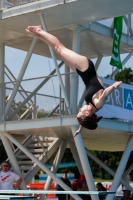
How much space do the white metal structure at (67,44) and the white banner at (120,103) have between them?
266 millimetres

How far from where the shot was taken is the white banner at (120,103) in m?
17.1

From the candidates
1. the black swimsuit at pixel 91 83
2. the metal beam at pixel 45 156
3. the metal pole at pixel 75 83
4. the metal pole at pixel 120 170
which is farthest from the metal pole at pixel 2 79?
the black swimsuit at pixel 91 83

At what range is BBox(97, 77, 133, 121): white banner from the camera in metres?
17.1

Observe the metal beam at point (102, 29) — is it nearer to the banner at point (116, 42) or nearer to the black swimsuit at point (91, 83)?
the banner at point (116, 42)

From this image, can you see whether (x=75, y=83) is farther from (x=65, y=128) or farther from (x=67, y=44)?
(x=67, y=44)

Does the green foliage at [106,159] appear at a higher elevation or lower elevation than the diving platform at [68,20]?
lower

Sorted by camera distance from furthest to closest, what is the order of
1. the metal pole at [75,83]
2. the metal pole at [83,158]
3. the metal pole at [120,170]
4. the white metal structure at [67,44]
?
the metal pole at [120,170], the metal pole at [75,83], the metal pole at [83,158], the white metal structure at [67,44]

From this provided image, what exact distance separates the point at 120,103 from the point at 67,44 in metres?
3.64

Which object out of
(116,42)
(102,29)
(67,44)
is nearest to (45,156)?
(67,44)

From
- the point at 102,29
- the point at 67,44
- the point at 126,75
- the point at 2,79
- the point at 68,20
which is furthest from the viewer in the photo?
the point at 126,75

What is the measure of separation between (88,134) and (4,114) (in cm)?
299

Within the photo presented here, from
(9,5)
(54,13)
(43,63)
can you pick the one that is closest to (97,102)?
(54,13)

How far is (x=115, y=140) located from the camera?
21125mm

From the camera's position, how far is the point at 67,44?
20.1 metres
